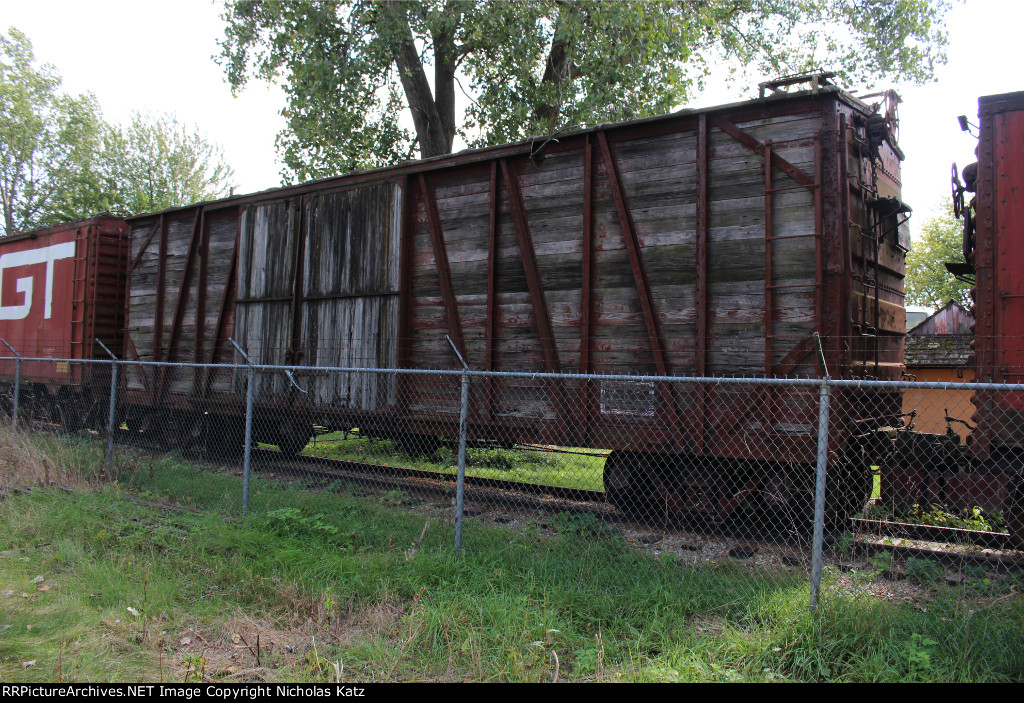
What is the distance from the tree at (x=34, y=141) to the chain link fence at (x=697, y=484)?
104 feet

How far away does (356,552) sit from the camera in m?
5.45

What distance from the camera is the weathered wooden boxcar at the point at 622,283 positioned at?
19.2 feet

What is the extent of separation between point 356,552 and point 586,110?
36.4 feet

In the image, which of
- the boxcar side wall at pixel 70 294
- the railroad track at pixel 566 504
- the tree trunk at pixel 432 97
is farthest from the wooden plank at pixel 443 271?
the tree trunk at pixel 432 97

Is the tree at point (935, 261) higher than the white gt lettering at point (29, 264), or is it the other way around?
the tree at point (935, 261)

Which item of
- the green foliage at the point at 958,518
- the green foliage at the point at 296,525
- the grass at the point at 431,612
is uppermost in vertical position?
the green foliage at the point at 958,518

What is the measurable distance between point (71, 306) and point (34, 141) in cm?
2935

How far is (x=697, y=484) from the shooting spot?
21.0ft

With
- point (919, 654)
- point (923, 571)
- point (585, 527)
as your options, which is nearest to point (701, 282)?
point (585, 527)

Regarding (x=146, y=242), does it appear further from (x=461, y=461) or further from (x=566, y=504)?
(x=461, y=461)

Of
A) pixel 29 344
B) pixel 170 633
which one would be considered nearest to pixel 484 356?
pixel 170 633

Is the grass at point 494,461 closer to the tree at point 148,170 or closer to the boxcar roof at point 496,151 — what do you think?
the boxcar roof at point 496,151

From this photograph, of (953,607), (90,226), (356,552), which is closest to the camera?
(953,607)

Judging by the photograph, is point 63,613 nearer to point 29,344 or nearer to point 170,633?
point 170,633
